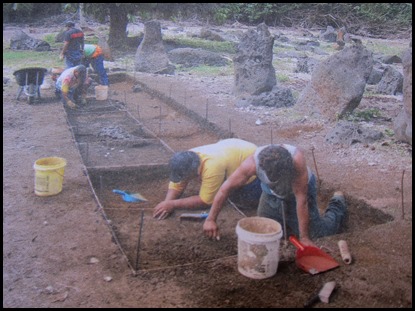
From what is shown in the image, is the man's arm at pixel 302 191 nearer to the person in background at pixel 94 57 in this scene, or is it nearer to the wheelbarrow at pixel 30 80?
the wheelbarrow at pixel 30 80

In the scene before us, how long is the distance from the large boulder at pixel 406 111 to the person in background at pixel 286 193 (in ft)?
7.23

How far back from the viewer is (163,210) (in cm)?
479

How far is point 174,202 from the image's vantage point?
474 centimetres

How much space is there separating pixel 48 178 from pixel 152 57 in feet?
27.5

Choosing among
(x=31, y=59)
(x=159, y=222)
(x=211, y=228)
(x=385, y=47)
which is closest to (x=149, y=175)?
(x=159, y=222)

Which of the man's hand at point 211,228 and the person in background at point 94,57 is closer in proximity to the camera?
the man's hand at point 211,228

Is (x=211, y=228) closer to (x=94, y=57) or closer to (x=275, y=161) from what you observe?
(x=275, y=161)

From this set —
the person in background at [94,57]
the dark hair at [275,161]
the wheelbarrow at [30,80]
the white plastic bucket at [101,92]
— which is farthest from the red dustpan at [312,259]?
the person in background at [94,57]

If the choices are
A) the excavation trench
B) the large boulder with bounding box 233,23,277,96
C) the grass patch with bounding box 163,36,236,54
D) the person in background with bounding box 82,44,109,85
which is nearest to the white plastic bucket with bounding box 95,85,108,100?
the excavation trench

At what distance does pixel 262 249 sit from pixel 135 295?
2.98 feet

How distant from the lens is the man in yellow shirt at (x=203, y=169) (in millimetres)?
4387

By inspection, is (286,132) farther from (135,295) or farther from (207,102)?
(135,295)

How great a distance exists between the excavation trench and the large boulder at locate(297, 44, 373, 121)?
2.01 m

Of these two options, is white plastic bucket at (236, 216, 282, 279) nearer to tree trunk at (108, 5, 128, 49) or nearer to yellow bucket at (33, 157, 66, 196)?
yellow bucket at (33, 157, 66, 196)
